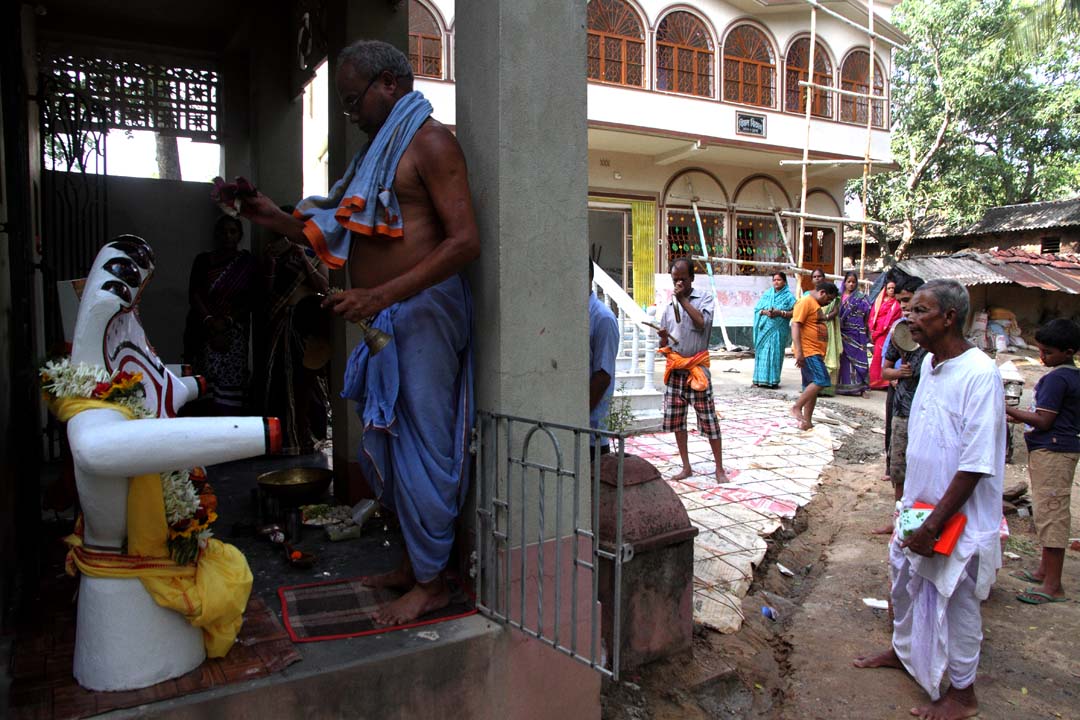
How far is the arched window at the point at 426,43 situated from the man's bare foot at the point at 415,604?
12092 mm

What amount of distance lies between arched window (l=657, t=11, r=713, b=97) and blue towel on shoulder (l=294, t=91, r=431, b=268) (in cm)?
1420

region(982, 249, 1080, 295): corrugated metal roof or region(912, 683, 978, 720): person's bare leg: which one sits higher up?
region(982, 249, 1080, 295): corrugated metal roof

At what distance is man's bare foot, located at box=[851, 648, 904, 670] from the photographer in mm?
3779

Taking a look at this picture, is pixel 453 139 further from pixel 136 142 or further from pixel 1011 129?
pixel 1011 129

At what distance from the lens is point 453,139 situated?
2.66 metres

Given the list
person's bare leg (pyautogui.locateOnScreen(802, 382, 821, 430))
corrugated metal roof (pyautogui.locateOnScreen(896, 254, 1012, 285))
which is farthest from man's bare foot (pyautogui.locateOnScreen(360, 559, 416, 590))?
corrugated metal roof (pyautogui.locateOnScreen(896, 254, 1012, 285))

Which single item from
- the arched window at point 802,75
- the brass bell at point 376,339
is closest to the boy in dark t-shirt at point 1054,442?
the brass bell at point 376,339

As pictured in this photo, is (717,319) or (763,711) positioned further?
(717,319)

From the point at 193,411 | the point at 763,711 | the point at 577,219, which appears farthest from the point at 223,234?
the point at 763,711

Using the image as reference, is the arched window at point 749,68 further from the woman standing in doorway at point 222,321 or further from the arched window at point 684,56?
the woman standing in doorway at point 222,321

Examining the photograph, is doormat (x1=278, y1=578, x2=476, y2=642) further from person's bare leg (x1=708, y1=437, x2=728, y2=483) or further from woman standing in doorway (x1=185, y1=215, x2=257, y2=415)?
person's bare leg (x1=708, y1=437, x2=728, y2=483)

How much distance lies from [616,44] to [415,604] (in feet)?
47.6

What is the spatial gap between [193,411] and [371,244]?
3.42 m

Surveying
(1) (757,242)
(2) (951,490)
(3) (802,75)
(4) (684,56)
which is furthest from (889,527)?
(3) (802,75)
